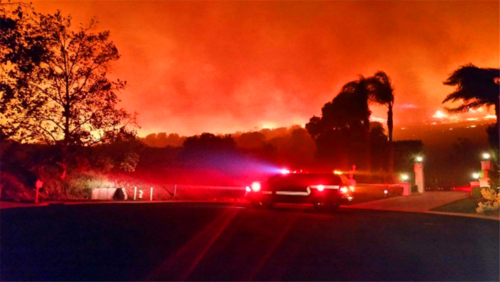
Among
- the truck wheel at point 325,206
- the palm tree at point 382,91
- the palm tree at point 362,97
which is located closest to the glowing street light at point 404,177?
the palm tree at point 382,91

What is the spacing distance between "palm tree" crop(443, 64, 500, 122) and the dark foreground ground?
11.9 metres

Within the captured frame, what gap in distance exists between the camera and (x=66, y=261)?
29.3ft

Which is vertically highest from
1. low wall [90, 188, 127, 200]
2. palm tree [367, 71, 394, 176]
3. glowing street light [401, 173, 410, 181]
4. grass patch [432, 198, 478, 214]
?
palm tree [367, 71, 394, 176]

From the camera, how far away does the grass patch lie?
70.8 feet

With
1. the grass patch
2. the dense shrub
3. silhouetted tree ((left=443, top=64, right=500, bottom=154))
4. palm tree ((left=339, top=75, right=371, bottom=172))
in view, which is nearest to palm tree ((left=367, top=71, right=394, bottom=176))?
palm tree ((left=339, top=75, right=371, bottom=172))

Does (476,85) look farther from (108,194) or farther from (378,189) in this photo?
(108,194)

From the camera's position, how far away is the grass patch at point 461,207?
70.8 ft

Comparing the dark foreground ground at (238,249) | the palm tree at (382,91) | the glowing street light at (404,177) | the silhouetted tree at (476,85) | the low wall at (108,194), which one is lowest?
the dark foreground ground at (238,249)

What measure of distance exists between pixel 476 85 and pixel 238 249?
19712 mm

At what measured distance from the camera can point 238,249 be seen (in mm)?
10172

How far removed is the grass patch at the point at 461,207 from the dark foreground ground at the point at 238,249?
20.9 feet

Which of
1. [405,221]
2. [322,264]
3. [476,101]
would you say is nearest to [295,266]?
[322,264]

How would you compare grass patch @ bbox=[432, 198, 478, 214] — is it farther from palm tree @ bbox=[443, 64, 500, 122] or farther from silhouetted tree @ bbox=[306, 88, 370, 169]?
silhouetted tree @ bbox=[306, 88, 370, 169]

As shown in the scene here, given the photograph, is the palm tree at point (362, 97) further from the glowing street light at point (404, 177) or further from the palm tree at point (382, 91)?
the glowing street light at point (404, 177)
